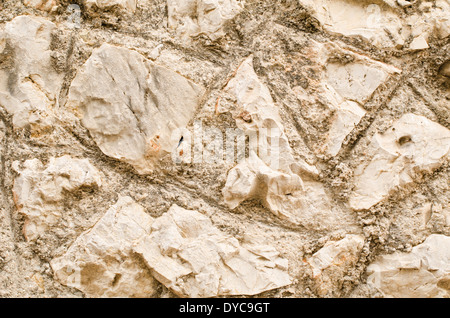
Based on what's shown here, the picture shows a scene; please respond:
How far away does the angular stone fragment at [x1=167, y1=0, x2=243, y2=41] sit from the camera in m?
1.30

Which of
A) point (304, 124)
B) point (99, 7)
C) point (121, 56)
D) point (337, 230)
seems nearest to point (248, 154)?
point (304, 124)

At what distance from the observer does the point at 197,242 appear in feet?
3.92

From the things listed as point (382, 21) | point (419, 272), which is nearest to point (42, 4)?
point (382, 21)

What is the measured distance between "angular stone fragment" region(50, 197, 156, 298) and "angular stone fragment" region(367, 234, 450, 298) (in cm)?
65

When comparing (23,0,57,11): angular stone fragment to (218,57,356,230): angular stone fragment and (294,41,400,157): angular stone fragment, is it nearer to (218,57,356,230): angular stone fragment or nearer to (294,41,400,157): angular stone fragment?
(218,57,356,230): angular stone fragment

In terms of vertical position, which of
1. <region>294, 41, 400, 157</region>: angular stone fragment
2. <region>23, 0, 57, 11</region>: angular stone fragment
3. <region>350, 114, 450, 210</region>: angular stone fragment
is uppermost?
<region>23, 0, 57, 11</region>: angular stone fragment

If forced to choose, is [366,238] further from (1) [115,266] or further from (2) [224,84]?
(1) [115,266]

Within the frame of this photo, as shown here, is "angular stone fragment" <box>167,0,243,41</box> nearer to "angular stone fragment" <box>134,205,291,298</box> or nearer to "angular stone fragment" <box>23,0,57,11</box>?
"angular stone fragment" <box>23,0,57,11</box>

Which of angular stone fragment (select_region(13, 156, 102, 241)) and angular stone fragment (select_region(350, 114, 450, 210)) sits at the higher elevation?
angular stone fragment (select_region(350, 114, 450, 210))

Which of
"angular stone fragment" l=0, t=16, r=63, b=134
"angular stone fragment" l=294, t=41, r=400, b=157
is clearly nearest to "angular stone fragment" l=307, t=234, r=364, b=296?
"angular stone fragment" l=294, t=41, r=400, b=157

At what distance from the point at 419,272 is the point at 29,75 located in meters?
1.25

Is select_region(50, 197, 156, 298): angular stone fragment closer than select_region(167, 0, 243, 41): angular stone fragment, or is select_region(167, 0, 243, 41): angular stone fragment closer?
select_region(50, 197, 156, 298): angular stone fragment

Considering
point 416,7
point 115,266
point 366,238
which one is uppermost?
point 416,7

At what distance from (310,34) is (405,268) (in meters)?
0.73
